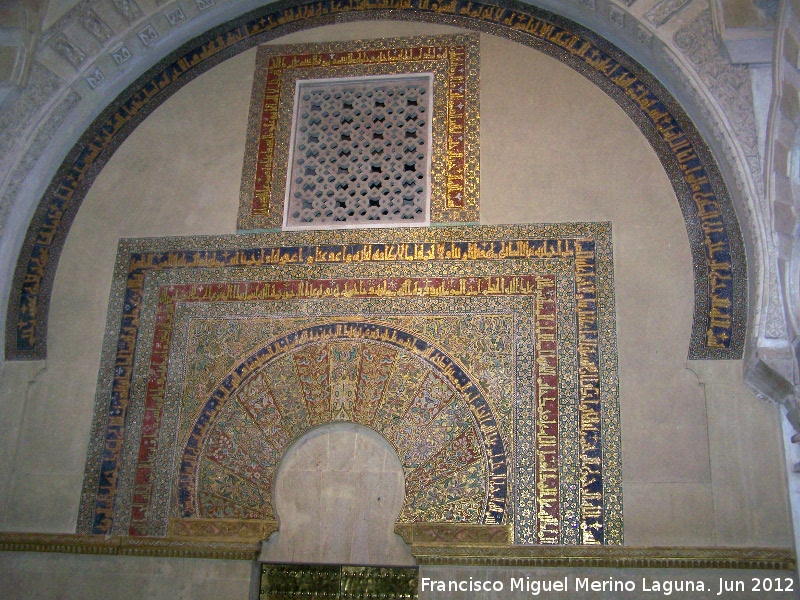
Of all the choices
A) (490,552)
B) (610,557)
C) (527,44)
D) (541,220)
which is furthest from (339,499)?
(527,44)

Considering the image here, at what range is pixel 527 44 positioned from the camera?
22.3 ft

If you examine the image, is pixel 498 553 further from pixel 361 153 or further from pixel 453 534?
pixel 361 153

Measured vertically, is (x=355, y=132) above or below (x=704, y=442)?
above

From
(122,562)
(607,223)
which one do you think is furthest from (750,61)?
(122,562)

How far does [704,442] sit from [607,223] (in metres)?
1.60

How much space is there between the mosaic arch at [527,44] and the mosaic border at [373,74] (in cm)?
26

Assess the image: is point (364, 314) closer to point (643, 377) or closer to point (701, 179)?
point (643, 377)

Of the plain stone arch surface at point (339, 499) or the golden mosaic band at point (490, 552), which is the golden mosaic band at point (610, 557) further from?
the plain stone arch surface at point (339, 499)

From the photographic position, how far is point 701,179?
6.12 metres

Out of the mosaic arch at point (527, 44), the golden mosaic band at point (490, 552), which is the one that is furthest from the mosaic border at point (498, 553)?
the mosaic arch at point (527, 44)

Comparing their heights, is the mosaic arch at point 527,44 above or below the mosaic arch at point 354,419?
above

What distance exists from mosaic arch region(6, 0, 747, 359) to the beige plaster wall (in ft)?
0.31

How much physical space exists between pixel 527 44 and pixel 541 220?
4.90ft

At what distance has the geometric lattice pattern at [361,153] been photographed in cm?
655
